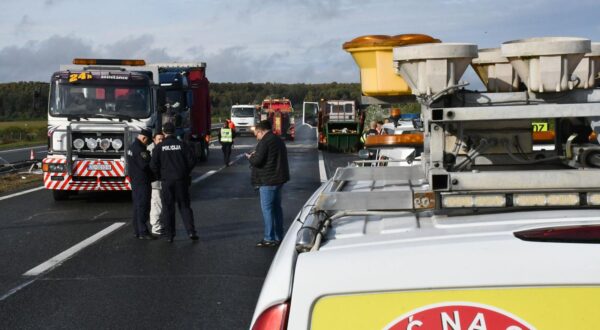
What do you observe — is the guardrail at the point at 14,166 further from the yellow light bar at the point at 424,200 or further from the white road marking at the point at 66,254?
the yellow light bar at the point at 424,200

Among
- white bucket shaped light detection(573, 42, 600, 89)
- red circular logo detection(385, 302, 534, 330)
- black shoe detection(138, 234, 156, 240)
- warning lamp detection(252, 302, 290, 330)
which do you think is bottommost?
black shoe detection(138, 234, 156, 240)

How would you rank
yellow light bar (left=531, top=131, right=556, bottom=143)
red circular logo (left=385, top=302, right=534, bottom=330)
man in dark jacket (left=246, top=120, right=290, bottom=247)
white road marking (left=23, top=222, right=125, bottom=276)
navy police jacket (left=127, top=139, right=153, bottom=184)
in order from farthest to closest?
1. navy police jacket (left=127, top=139, right=153, bottom=184)
2. man in dark jacket (left=246, top=120, right=290, bottom=247)
3. white road marking (left=23, top=222, right=125, bottom=276)
4. yellow light bar (left=531, top=131, right=556, bottom=143)
5. red circular logo (left=385, top=302, right=534, bottom=330)

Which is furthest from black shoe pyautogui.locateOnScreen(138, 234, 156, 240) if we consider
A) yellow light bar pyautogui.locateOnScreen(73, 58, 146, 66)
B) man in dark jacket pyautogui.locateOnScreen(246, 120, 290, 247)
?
yellow light bar pyautogui.locateOnScreen(73, 58, 146, 66)

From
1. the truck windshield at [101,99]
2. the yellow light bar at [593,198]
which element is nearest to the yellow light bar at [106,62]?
the truck windshield at [101,99]

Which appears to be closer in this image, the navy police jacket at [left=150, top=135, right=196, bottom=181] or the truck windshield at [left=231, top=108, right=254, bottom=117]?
the navy police jacket at [left=150, top=135, right=196, bottom=181]

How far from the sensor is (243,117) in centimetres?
6138

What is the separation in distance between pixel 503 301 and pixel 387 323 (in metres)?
0.32

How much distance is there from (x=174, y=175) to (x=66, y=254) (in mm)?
1971

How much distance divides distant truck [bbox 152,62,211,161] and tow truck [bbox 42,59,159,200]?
12.3ft

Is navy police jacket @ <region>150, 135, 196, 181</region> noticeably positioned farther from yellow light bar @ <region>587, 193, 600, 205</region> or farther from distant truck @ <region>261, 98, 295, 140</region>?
distant truck @ <region>261, 98, 295, 140</region>

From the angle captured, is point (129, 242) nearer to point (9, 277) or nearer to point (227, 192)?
point (9, 277)

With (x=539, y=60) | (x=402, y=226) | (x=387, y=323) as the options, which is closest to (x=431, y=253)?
(x=387, y=323)

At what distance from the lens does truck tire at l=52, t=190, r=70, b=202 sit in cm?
1831

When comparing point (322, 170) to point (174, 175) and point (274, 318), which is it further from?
point (274, 318)
